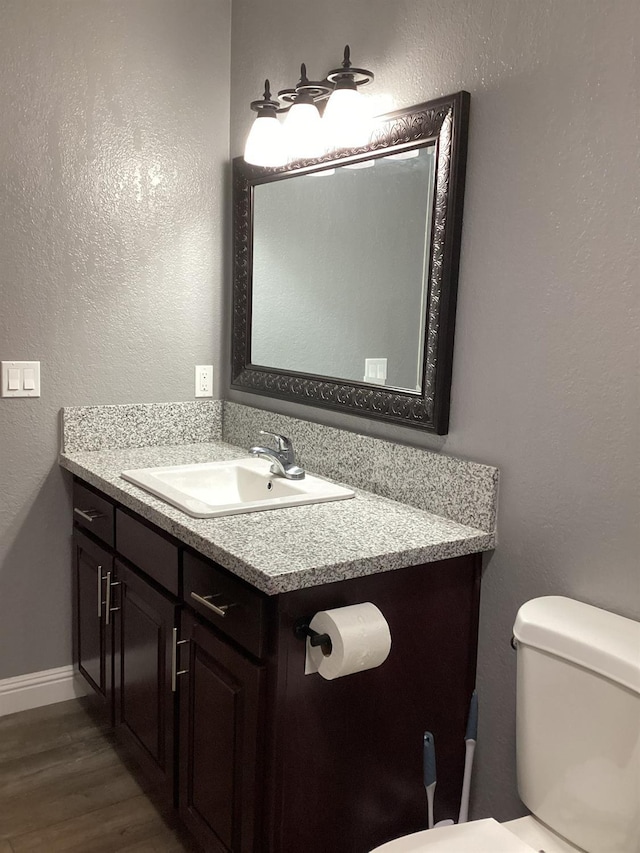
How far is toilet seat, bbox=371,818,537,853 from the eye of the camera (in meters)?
1.23

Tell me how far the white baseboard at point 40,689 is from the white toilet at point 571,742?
150 cm

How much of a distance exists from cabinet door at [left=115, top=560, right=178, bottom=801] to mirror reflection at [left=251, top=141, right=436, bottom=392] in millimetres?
772

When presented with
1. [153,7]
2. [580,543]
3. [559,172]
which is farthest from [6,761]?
[153,7]

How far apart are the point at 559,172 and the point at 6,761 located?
209cm

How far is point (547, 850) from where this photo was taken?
130 centimetres

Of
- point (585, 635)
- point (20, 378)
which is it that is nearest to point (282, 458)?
point (20, 378)

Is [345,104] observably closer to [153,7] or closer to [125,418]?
[153,7]

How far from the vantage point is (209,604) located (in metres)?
1.52

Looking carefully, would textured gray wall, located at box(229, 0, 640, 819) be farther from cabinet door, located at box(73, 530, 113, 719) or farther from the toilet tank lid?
cabinet door, located at box(73, 530, 113, 719)

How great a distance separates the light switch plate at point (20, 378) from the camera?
2.20m

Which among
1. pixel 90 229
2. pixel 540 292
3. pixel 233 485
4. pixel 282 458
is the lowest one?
pixel 233 485

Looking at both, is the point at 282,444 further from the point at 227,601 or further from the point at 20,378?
the point at 20,378

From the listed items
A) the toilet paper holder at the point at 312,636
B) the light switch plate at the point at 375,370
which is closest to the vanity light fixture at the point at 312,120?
the light switch plate at the point at 375,370

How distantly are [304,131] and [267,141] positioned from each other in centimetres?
14
